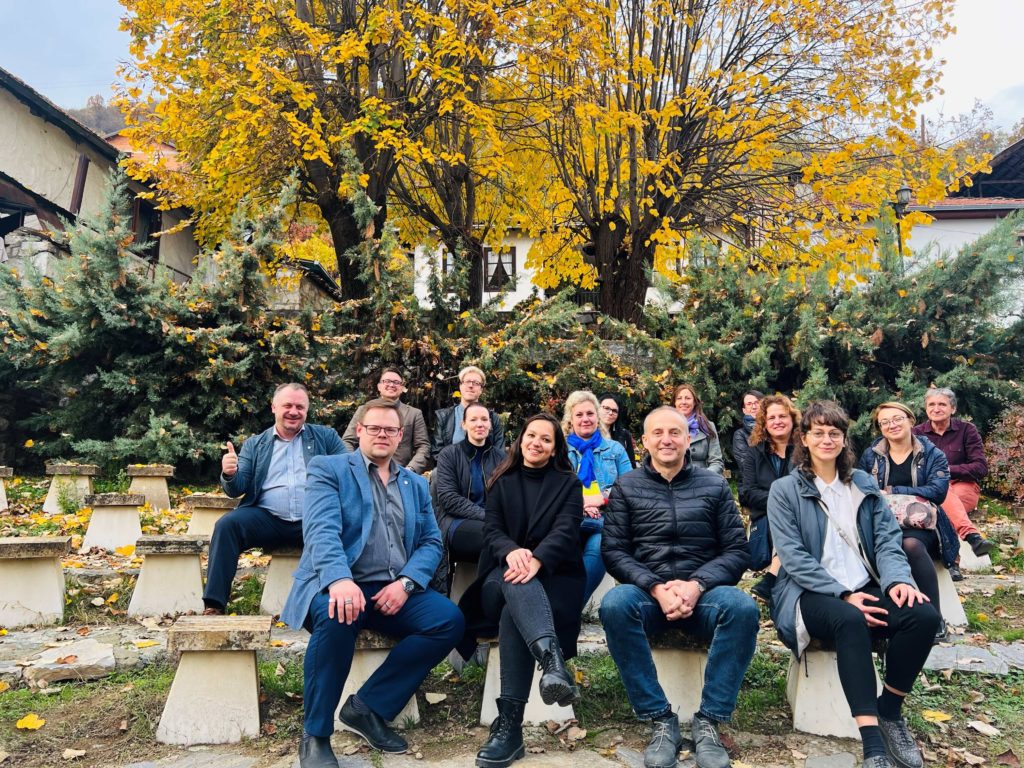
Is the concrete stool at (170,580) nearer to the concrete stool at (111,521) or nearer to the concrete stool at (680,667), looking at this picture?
the concrete stool at (111,521)

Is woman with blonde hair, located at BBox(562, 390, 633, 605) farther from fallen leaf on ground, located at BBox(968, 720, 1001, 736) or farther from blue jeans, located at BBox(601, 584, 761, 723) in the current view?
fallen leaf on ground, located at BBox(968, 720, 1001, 736)

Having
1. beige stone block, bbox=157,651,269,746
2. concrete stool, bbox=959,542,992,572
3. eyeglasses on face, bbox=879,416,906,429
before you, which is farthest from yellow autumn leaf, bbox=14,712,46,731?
concrete stool, bbox=959,542,992,572

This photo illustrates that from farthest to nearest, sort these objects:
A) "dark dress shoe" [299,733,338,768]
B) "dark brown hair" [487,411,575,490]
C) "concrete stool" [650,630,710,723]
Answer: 1. "dark brown hair" [487,411,575,490]
2. "concrete stool" [650,630,710,723]
3. "dark dress shoe" [299,733,338,768]

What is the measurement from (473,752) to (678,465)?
5.68 feet

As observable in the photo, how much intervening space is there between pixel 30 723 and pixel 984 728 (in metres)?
4.51

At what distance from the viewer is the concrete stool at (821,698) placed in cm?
338

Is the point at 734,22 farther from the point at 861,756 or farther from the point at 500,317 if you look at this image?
the point at 861,756

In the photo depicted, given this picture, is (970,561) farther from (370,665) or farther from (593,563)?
(370,665)

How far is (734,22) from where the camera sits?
11094 millimetres

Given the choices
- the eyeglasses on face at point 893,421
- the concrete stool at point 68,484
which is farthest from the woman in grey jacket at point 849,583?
the concrete stool at point 68,484

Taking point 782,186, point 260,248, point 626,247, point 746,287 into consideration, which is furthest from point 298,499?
point 782,186

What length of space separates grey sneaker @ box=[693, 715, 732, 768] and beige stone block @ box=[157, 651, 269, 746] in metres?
2.02

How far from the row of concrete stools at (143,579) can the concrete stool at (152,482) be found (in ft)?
9.68

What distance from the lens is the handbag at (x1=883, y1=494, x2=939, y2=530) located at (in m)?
4.45
